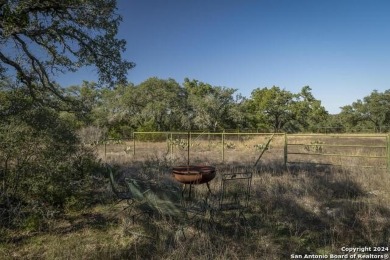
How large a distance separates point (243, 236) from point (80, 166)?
4288 mm

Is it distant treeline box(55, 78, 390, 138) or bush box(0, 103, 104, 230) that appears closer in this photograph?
bush box(0, 103, 104, 230)

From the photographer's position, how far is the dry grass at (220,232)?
4.65 metres

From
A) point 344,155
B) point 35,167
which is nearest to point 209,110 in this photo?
point 344,155

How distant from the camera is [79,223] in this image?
6.15 metres

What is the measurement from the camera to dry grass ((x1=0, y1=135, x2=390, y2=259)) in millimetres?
4652

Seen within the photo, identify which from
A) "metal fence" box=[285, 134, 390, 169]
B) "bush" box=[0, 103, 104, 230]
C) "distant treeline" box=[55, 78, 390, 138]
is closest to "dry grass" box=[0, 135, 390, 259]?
"bush" box=[0, 103, 104, 230]

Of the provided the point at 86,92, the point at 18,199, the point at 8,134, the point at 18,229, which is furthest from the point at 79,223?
the point at 86,92

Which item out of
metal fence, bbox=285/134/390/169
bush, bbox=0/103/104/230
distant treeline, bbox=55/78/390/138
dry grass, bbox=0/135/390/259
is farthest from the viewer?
distant treeline, bbox=55/78/390/138

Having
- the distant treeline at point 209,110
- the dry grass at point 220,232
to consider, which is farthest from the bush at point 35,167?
the distant treeline at point 209,110

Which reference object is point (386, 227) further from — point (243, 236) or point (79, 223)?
point (79, 223)

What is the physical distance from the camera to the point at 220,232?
5387 mm

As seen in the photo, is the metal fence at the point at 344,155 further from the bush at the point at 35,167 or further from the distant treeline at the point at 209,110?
the distant treeline at the point at 209,110

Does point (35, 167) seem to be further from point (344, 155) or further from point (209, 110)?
point (209, 110)

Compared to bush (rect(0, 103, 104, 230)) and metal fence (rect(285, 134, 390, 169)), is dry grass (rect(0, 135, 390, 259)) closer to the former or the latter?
bush (rect(0, 103, 104, 230))
